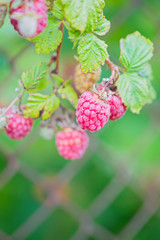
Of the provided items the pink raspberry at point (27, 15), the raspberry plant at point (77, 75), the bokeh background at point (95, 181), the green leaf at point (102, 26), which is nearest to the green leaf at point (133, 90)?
the raspberry plant at point (77, 75)

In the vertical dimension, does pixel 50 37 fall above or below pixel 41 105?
above

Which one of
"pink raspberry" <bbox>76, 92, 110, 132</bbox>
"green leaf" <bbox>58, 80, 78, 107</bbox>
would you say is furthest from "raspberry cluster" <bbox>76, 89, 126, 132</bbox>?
"green leaf" <bbox>58, 80, 78, 107</bbox>

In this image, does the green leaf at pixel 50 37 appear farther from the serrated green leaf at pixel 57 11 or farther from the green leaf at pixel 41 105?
the green leaf at pixel 41 105

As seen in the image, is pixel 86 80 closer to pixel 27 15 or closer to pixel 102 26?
pixel 102 26

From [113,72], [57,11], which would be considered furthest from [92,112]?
[57,11]

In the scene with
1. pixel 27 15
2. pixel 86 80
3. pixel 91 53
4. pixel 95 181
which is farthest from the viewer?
pixel 95 181

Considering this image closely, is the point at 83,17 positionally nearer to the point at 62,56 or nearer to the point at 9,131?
the point at 9,131
